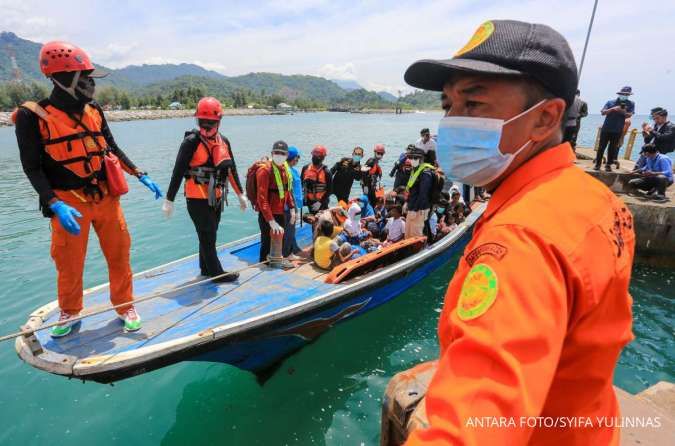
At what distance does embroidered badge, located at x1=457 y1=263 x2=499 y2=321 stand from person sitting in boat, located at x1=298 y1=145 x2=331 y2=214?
6.41 m

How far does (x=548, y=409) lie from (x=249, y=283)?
4.00m

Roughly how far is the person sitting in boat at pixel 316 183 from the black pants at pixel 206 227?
301 cm

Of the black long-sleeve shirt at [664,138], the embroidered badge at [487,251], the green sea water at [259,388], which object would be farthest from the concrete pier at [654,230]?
the embroidered badge at [487,251]

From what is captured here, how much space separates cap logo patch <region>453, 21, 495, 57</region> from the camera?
0.99m

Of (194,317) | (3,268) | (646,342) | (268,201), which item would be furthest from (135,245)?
(646,342)

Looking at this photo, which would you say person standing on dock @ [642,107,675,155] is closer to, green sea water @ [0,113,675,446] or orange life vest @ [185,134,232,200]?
green sea water @ [0,113,675,446]

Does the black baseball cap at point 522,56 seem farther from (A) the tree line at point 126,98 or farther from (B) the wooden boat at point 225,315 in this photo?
(A) the tree line at point 126,98

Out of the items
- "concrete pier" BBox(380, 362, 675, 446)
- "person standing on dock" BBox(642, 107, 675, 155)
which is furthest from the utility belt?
"person standing on dock" BBox(642, 107, 675, 155)

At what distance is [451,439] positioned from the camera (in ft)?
2.11

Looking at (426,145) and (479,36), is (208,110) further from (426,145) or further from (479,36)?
(426,145)

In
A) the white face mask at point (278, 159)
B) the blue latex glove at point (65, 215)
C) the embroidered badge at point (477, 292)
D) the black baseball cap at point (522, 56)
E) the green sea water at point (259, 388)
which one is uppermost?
the black baseball cap at point (522, 56)

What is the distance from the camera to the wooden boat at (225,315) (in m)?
2.97

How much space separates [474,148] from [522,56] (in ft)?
0.93

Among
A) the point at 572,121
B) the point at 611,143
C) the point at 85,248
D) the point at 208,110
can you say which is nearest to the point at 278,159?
the point at 208,110
